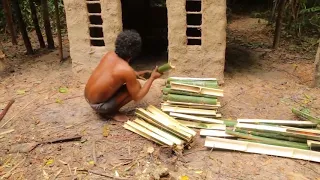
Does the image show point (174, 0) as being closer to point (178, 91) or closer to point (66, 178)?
point (178, 91)

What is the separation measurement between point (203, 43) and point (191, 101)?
4.47 ft

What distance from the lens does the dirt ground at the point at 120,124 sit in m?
3.80

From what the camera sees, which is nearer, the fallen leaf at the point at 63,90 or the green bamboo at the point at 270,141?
the green bamboo at the point at 270,141

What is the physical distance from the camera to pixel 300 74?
6.57 meters

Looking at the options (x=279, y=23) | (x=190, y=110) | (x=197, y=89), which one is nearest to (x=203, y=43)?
(x=197, y=89)

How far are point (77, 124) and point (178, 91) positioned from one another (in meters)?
1.50

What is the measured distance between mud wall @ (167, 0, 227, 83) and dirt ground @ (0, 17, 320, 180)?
18.8 inches

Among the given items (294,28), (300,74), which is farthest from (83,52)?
(294,28)

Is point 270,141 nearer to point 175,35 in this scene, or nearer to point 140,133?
point 140,133

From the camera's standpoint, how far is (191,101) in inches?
183

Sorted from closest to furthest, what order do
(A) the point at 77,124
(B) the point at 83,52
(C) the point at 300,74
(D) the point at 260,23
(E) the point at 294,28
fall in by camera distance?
(A) the point at 77,124
(B) the point at 83,52
(C) the point at 300,74
(E) the point at 294,28
(D) the point at 260,23

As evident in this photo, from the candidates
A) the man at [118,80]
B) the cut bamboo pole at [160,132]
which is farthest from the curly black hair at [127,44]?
the cut bamboo pole at [160,132]

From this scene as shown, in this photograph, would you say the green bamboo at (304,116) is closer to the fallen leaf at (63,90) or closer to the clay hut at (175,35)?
the clay hut at (175,35)

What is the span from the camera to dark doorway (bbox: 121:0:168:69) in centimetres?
852
